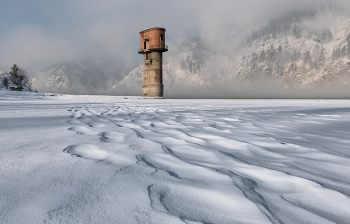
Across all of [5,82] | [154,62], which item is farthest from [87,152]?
[5,82]

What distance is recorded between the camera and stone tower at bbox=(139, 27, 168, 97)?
2862 cm

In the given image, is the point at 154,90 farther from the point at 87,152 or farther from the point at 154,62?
the point at 87,152

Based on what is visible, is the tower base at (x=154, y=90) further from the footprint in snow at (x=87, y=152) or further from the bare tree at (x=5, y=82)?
the footprint in snow at (x=87, y=152)

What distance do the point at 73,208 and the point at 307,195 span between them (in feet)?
3.53

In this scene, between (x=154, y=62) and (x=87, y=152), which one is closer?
(x=87, y=152)

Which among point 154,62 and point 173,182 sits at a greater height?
point 154,62

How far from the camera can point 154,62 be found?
2870 cm

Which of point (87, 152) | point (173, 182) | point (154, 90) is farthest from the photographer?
point (154, 90)

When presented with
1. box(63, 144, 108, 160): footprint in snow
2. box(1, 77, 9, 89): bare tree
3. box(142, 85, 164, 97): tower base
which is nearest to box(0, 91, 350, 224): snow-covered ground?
box(63, 144, 108, 160): footprint in snow

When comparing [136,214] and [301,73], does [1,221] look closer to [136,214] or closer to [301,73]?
[136,214]

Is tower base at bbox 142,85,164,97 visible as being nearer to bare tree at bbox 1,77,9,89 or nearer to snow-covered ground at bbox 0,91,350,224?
bare tree at bbox 1,77,9,89

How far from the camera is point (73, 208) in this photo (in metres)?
0.92

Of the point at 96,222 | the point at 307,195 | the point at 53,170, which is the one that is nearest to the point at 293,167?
the point at 307,195

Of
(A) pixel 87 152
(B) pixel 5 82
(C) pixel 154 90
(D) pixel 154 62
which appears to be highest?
(D) pixel 154 62
